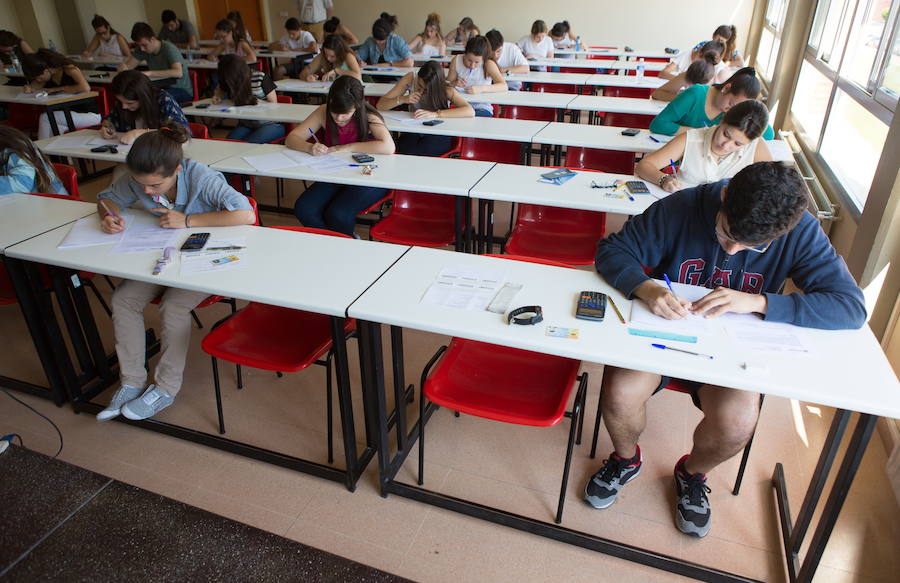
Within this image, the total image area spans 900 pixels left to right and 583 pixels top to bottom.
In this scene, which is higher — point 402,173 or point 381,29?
point 381,29

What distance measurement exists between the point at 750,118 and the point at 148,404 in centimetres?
266

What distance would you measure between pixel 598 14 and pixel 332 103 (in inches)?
328

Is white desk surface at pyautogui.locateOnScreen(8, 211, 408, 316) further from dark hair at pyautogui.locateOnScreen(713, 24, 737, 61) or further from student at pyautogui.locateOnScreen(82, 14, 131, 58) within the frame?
student at pyautogui.locateOnScreen(82, 14, 131, 58)

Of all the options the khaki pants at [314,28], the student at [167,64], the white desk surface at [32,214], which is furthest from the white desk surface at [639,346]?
the khaki pants at [314,28]

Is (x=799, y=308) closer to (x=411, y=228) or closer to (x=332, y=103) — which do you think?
(x=411, y=228)

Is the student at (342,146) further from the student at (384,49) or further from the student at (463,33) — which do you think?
the student at (463,33)

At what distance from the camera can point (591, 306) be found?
1666 millimetres

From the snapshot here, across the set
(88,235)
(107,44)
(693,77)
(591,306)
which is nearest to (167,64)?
(107,44)

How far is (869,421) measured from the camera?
142 cm

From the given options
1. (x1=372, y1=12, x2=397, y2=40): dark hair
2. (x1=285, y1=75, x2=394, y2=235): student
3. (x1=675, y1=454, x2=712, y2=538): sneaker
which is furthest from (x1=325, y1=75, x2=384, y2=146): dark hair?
(x1=372, y1=12, x2=397, y2=40): dark hair

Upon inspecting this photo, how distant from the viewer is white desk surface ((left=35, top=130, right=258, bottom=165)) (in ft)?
10.8

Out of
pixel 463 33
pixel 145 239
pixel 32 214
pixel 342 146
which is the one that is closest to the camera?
pixel 145 239

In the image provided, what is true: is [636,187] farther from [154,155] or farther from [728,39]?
[728,39]

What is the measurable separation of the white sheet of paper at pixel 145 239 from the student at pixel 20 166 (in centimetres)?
86
